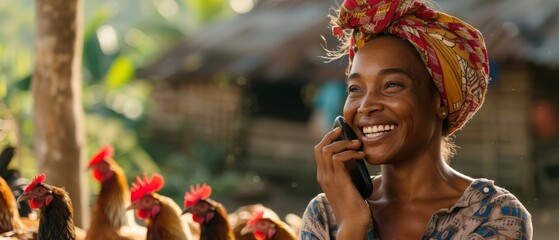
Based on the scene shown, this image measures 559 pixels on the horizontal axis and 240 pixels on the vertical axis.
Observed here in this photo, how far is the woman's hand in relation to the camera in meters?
3.07

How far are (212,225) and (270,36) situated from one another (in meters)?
11.8

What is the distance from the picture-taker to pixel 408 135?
3100mm

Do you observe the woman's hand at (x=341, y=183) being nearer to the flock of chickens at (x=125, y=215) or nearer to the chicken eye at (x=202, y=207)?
the flock of chickens at (x=125, y=215)

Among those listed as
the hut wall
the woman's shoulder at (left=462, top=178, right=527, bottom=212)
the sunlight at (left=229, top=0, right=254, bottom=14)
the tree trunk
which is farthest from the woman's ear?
the sunlight at (left=229, top=0, right=254, bottom=14)

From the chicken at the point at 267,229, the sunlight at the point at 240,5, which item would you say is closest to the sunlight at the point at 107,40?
the sunlight at the point at 240,5

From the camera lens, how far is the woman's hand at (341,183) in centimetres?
307

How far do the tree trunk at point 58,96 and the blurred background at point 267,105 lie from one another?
6533 millimetres

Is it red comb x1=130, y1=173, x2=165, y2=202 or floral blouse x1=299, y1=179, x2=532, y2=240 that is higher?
floral blouse x1=299, y1=179, x2=532, y2=240

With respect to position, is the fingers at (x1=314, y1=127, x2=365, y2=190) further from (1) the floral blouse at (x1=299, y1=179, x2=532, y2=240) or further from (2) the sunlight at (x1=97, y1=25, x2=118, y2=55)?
(2) the sunlight at (x1=97, y1=25, x2=118, y2=55)

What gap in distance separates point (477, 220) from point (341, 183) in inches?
15.4

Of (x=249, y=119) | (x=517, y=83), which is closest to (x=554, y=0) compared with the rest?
(x=517, y=83)

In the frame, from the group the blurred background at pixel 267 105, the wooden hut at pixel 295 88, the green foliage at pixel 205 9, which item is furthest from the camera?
the green foliage at pixel 205 9

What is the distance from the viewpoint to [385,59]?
3145mm

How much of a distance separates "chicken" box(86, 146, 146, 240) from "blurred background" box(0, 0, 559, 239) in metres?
6.66
